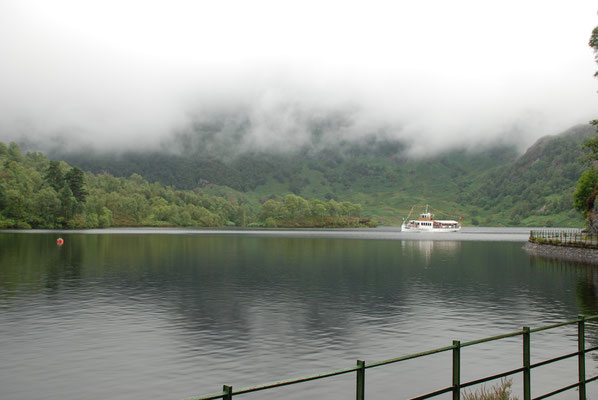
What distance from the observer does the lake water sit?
24219 millimetres

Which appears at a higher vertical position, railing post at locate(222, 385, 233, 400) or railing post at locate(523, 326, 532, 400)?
railing post at locate(222, 385, 233, 400)

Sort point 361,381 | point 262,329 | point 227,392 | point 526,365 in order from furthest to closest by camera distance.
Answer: point 262,329
point 526,365
point 361,381
point 227,392

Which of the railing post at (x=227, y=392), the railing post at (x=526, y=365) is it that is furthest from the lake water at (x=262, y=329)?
the railing post at (x=227, y=392)

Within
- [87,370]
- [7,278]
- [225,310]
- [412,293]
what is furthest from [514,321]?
[7,278]

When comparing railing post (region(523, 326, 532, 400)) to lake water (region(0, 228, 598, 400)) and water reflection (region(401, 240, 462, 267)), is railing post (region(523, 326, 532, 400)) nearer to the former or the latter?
lake water (region(0, 228, 598, 400))

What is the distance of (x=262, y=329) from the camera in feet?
116

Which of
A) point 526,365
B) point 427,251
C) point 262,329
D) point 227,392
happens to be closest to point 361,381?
point 227,392

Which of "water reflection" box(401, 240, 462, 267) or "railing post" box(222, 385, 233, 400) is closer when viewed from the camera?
"railing post" box(222, 385, 233, 400)

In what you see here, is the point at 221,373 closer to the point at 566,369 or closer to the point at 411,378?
the point at 411,378

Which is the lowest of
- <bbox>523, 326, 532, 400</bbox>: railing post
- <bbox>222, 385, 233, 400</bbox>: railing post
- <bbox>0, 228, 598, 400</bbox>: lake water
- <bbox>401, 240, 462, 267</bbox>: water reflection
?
<bbox>0, 228, 598, 400</bbox>: lake water

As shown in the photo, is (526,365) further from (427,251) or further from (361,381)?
(427,251)

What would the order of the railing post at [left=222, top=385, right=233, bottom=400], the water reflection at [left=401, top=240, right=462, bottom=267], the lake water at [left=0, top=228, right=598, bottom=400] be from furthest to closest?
the water reflection at [left=401, top=240, right=462, bottom=267], the lake water at [left=0, top=228, right=598, bottom=400], the railing post at [left=222, top=385, right=233, bottom=400]

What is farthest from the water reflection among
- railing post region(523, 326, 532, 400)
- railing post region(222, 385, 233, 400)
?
railing post region(222, 385, 233, 400)

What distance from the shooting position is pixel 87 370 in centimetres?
2558
